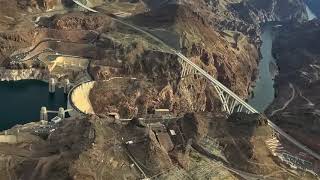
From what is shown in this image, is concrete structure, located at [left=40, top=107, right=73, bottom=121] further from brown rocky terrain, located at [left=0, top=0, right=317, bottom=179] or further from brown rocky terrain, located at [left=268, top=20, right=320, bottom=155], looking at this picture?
brown rocky terrain, located at [left=268, top=20, right=320, bottom=155]

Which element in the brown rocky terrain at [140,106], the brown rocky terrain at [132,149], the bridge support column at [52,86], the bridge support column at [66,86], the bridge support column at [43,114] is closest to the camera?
the brown rocky terrain at [132,149]

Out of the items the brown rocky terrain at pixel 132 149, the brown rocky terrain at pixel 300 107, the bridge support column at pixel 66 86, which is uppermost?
the brown rocky terrain at pixel 132 149

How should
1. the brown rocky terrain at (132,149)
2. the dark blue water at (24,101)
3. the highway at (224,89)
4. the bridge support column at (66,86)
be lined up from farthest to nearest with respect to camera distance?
the bridge support column at (66,86) → the dark blue water at (24,101) → the highway at (224,89) → the brown rocky terrain at (132,149)

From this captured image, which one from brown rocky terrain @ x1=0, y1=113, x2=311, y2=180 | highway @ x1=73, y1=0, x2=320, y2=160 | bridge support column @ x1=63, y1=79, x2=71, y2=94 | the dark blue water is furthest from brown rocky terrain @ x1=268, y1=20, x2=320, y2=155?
the dark blue water

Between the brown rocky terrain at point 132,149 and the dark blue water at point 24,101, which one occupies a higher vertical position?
the brown rocky terrain at point 132,149

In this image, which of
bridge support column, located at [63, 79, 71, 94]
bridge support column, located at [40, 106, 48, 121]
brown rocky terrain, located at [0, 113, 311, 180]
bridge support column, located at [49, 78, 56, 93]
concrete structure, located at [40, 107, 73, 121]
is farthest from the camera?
bridge support column, located at [63, 79, 71, 94]

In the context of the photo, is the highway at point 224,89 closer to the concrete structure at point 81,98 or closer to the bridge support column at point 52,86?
the concrete structure at point 81,98

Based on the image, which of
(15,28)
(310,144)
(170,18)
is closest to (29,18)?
(15,28)

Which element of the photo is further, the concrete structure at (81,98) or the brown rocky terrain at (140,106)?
the concrete structure at (81,98)

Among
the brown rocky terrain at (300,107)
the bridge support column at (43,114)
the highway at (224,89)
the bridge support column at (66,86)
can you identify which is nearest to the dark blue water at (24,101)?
the bridge support column at (66,86)
